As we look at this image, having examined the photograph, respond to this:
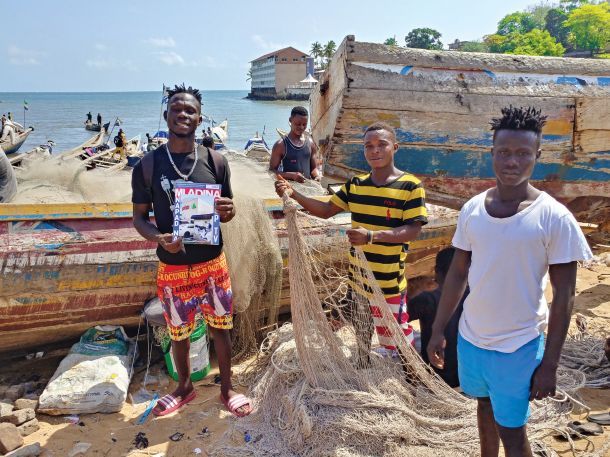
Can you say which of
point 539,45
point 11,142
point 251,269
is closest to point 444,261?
point 251,269

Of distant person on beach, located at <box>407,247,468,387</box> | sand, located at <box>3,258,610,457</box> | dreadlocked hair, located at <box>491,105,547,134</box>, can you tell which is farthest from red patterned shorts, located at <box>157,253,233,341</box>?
dreadlocked hair, located at <box>491,105,547,134</box>

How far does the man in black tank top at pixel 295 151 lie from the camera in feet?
16.4

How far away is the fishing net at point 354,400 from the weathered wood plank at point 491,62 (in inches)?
75.2

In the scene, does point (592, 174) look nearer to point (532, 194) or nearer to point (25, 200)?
point (532, 194)

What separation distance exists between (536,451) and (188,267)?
234cm

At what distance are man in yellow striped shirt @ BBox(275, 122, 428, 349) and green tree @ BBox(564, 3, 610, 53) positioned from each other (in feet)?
210

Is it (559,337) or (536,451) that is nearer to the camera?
(559,337)

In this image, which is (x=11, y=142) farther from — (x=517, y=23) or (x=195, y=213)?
(x=517, y=23)

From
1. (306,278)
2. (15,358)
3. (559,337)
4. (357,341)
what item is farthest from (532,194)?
(15,358)

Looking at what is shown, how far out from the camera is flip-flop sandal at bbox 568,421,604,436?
301 cm

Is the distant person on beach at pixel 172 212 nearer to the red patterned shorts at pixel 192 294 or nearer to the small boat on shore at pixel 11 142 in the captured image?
the red patterned shorts at pixel 192 294

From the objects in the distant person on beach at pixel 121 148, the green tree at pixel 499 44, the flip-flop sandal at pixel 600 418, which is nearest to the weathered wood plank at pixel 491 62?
the flip-flop sandal at pixel 600 418

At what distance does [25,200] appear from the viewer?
452 centimetres

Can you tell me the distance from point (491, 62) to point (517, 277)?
2.93m
